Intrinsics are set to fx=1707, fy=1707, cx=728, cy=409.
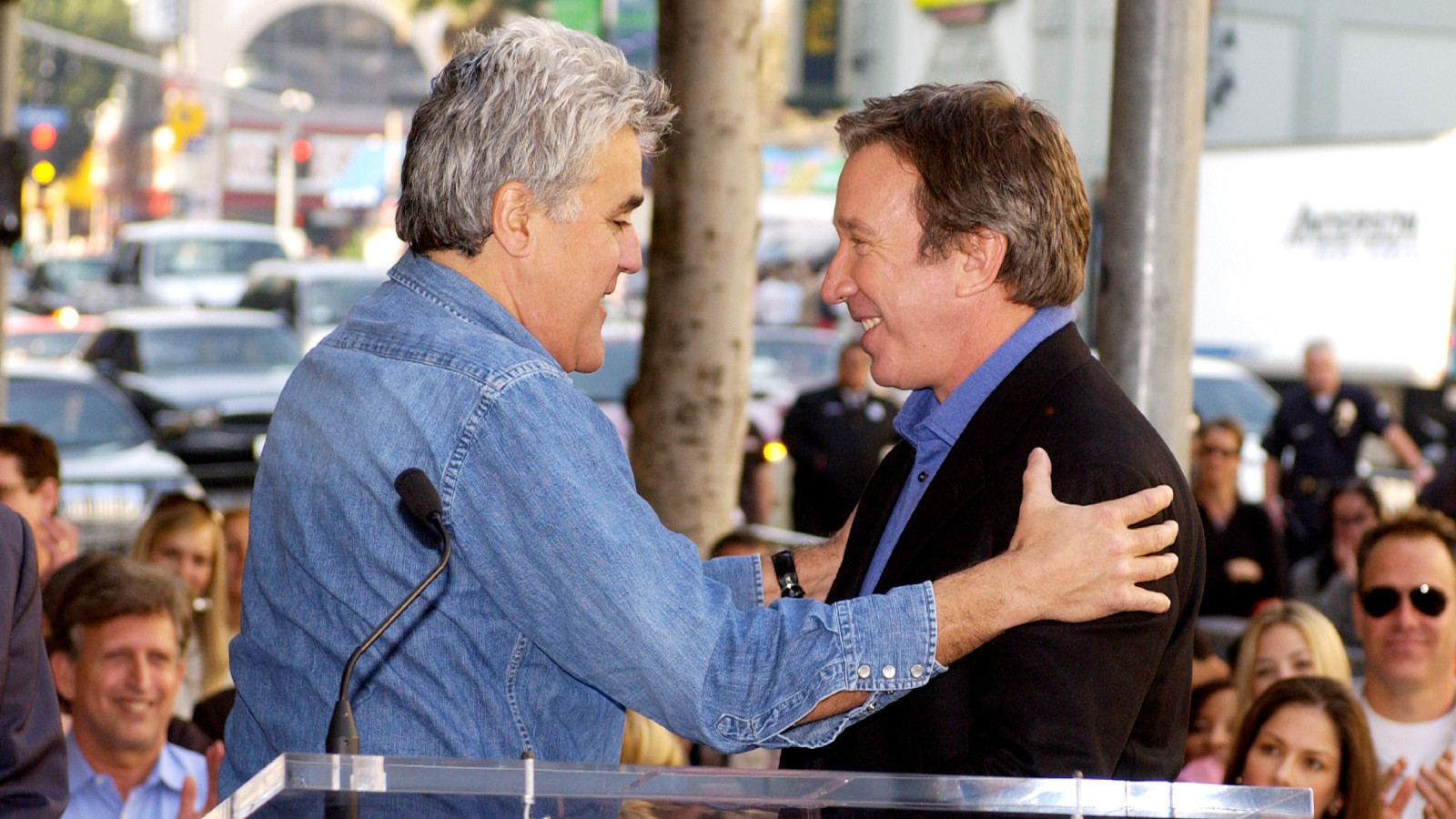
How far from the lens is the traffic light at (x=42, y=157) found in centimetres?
2150

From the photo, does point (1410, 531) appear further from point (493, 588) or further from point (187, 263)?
point (187, 263)

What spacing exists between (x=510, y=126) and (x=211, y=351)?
15.6m

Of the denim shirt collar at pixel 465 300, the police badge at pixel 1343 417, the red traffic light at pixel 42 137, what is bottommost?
the police badge at pixel 1343 417

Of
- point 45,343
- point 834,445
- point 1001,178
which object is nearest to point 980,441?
A: point 1001,178

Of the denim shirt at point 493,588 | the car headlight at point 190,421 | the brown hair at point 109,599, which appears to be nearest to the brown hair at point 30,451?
the brown hair at point 109,599

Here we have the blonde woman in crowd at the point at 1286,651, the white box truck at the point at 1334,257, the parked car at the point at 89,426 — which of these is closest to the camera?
the blonde woman in crowd at the point at 1286,651

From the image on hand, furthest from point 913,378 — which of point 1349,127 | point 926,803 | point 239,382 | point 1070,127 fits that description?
point 1070,127

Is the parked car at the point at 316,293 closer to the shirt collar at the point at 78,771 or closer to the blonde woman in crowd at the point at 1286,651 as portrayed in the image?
the shirt collar at the point at 78,771

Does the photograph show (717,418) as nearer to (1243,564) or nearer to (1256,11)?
(1243,564)

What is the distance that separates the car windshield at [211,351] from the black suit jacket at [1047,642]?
15315mm

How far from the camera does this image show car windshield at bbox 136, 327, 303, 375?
1705 centimetres

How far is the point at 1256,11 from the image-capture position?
65.9ft

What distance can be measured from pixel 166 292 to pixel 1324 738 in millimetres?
23088

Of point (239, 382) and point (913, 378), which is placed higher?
point (913, 378)
